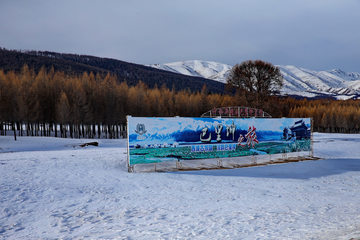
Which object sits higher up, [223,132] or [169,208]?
[223,132]

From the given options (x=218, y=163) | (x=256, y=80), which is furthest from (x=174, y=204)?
(x=256, y=80)

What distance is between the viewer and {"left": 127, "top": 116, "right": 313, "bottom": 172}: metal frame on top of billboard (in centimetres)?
1515

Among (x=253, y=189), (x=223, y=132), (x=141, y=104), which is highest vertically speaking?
(x=141, y=104)

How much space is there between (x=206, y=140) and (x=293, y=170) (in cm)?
584

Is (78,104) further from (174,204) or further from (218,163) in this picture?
(174,204)

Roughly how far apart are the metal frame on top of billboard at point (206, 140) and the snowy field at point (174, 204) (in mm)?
1628

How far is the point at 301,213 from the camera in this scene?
7887 mm

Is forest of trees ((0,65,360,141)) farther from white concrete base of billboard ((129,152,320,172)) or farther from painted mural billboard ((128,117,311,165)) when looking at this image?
white concrete base of billboard ((129,152,320,172))

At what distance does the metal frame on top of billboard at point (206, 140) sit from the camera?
1515 cm

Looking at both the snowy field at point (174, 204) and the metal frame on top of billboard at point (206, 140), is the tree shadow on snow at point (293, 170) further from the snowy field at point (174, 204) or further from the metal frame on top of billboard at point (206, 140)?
the metal frame on top of billboard at point (206, 140)

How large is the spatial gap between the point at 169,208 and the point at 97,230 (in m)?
2.61

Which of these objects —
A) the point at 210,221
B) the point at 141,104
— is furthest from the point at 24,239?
the point at 141,104

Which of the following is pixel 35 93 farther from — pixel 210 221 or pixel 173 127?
pixel 210 221

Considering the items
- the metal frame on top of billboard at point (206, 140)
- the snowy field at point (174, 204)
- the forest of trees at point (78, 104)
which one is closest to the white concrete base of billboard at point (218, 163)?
the metal frame on top of billboard at point (206, 140)
